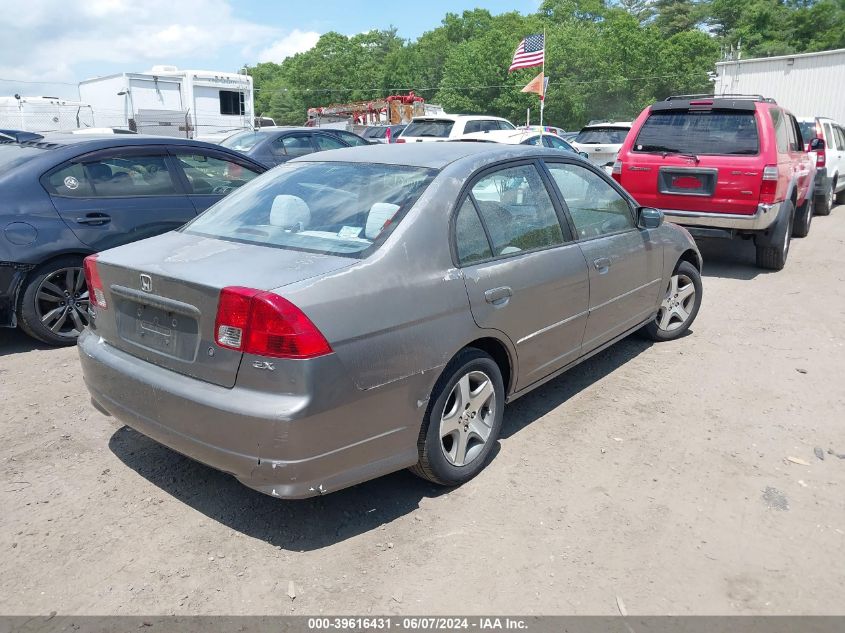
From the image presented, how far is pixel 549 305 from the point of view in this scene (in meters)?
3.91

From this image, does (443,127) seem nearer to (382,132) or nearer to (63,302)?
(382,132)

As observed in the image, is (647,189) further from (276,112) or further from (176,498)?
(276,112)

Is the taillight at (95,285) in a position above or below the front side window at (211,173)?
below

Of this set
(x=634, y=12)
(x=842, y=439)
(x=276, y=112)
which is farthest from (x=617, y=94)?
(x=842, y=439)

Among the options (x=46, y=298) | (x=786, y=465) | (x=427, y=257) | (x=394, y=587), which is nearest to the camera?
(x=394, y=587)

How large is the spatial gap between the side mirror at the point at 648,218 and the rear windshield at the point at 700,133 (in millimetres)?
3588

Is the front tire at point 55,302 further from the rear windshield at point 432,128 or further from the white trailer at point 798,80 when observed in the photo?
the white trailer at point 798,80

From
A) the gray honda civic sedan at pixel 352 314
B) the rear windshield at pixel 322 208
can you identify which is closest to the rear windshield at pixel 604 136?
the gray honda civic sedan at pixel 352 314

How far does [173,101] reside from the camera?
25703 millimetres

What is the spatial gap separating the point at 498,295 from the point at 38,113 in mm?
26416

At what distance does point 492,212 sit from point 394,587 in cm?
192

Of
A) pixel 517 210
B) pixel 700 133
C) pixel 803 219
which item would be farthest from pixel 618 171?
pixel 517 210

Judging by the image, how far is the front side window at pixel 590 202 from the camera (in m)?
4.35

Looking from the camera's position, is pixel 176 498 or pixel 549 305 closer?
pixel 176 498
